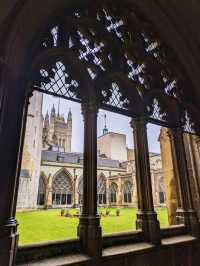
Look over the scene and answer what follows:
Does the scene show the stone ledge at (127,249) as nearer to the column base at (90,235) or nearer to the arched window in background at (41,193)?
the column base at (90,235)

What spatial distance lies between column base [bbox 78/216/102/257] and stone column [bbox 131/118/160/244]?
0.69m

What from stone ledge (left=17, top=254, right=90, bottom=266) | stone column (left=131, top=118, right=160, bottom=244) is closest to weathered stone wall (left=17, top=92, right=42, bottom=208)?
stone column (left=131, top=118, right=160, bottom=244)

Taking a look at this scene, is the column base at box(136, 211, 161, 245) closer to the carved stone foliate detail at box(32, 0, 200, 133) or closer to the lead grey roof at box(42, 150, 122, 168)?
the carved stone foliate detail at box(32, 0, 200, 133)

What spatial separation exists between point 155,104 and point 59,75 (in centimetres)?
162

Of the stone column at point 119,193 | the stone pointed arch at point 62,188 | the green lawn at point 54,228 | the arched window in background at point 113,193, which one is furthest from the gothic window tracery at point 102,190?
the green lawn at point 54,228

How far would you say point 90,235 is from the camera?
1804 mm

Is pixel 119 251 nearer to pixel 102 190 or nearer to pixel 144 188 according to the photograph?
pixel 144 188

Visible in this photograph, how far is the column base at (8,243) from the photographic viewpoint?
4.36ft

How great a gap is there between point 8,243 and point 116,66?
94.7 inches

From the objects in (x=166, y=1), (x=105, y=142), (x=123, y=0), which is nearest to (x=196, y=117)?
(x=166, y=1)

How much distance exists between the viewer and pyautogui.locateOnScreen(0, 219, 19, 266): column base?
4.36 ft

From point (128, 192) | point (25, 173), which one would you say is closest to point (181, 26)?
point (25, 173)

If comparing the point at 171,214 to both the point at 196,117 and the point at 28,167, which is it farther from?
the point at 28,167

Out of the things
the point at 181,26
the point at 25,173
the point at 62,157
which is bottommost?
the point at 25,173
